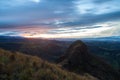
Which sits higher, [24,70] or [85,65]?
[24,70]

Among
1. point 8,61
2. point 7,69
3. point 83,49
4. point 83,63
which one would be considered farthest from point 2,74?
point 83,49

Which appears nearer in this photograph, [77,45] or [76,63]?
[76,63]

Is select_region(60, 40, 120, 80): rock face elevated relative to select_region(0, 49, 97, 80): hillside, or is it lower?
lower

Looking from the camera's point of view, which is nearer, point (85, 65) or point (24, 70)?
point (24, 70)

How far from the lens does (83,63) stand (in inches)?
1617

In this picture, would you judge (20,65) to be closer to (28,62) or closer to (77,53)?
(28,62)

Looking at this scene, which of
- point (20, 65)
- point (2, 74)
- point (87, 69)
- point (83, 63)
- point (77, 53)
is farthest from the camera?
point (77, 53)

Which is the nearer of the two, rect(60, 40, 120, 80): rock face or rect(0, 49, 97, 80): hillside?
rect(0, 49, 97, 80): hillside

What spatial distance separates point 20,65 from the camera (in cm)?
1581

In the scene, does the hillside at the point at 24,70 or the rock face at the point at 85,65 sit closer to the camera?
the hillside at the point at 24,70

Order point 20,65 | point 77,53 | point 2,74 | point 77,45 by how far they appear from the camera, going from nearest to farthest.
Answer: point 2,74 < point 20,65 < point 77,53 < point 77,45

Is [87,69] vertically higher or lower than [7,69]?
lower

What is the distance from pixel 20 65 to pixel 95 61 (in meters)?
28.4

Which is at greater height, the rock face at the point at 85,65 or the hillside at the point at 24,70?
the hillside at the point at 24,70
